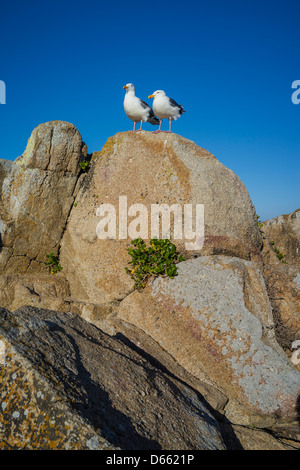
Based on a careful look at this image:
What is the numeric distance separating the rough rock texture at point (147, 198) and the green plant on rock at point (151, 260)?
343 millimetres

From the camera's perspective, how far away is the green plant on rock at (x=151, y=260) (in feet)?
29.6

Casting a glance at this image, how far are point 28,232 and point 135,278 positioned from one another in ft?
13.2

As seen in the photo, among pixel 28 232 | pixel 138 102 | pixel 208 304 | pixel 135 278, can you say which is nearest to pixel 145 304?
pixel 135 278

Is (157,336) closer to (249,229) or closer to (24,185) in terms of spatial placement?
(249,229)

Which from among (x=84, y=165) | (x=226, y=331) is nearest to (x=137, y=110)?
(x=84, y=165)

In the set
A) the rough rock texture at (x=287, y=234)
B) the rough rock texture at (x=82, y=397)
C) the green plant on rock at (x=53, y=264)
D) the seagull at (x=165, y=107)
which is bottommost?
the rough rock texture at (x=82, y=397)

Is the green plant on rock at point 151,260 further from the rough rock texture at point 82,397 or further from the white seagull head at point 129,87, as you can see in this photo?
the white seagull head at point 129,87

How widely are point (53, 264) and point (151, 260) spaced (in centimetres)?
368

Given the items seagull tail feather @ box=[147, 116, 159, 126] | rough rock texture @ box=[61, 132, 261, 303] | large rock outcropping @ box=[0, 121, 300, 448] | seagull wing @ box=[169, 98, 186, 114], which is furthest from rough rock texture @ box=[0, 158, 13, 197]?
seagull wing @ box=[169, 98, 186, 114]

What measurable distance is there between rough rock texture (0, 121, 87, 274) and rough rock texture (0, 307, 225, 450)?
5515mm

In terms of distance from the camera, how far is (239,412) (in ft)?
23.0

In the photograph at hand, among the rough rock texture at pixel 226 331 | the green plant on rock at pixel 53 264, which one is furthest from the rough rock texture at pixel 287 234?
the green plant on rock at pixel 53 264

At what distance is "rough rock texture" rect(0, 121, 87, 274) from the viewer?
1074 cm

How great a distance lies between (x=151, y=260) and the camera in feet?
30.3
